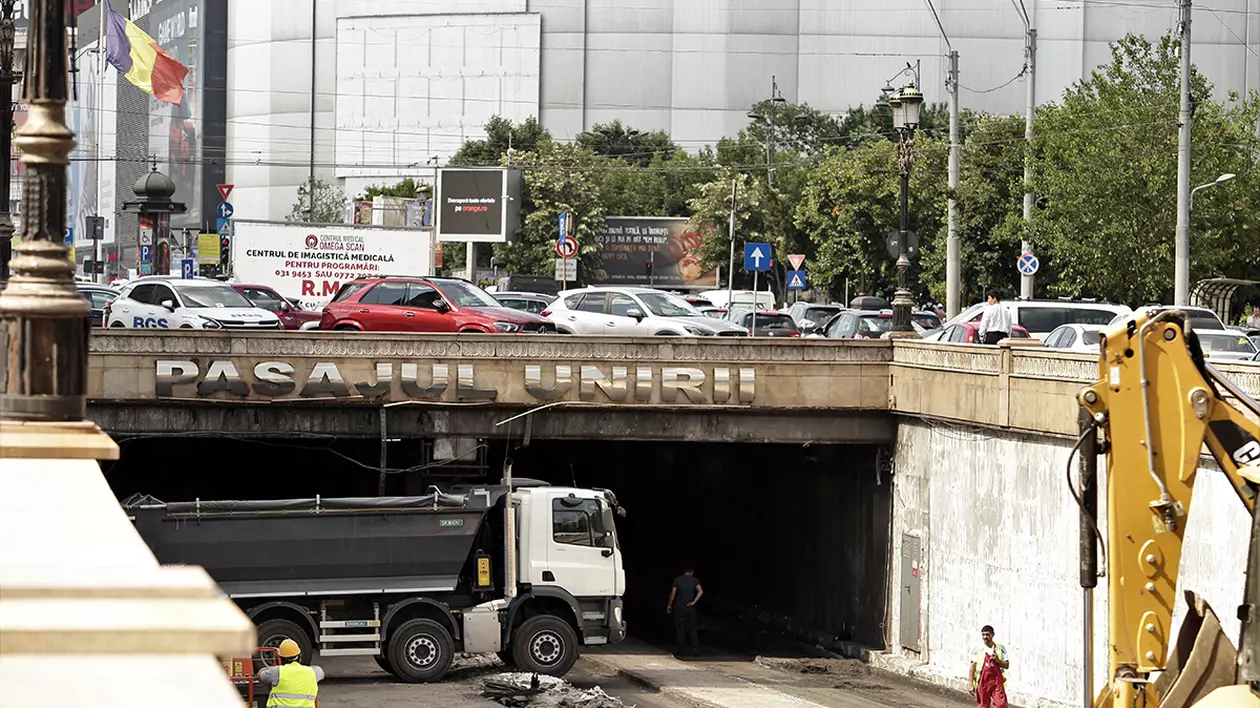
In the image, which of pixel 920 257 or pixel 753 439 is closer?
pixel 753 439

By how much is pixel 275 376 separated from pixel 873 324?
16.8 meters

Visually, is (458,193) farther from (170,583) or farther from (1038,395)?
(170,583)

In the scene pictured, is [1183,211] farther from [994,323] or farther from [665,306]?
[665,306]

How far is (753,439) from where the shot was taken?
93.8 ft

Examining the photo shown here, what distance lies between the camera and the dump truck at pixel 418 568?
24.1m

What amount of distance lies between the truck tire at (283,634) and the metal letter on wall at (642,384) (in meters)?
6.83

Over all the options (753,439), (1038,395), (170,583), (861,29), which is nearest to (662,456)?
(753,439)

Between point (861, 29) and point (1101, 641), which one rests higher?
point (861, 29)

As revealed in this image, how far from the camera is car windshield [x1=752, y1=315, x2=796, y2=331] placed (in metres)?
43.1

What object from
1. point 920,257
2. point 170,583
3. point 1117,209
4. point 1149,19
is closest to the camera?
point 170,583

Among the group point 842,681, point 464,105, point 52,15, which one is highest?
point 464,105

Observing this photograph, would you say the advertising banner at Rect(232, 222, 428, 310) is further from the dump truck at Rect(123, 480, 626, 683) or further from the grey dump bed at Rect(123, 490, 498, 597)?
the grey dump bed at Rect(123, 490, 498, 597)

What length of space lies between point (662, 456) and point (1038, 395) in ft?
57.1

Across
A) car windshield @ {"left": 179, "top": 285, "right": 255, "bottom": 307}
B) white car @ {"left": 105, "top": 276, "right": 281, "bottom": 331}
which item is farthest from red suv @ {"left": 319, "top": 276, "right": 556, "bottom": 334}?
car windshield @ {"left": 179, "top": 285, "right": 255, "bottom": 307}
